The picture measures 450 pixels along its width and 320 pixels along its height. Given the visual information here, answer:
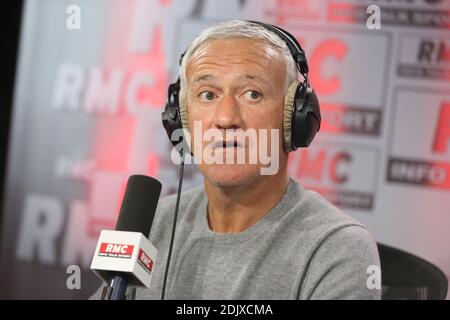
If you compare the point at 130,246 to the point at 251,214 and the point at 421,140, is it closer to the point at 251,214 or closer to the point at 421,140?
the point at 251,214

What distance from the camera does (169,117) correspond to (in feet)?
4.49

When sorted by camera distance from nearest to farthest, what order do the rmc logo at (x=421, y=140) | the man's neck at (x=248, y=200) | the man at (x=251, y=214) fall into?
the man at (x=251, y=214) → the man's neck at (x=248, y=200) → the rmc logo at (x=421, y=140)

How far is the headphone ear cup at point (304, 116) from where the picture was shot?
1.27 metres

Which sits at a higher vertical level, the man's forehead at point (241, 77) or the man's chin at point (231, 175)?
the man's forehead at point (241, 77)

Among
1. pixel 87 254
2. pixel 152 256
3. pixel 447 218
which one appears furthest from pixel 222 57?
pixel 87 254

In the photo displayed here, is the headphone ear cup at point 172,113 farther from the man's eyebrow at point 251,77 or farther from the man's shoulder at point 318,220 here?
the man's shoulder at point 318,220

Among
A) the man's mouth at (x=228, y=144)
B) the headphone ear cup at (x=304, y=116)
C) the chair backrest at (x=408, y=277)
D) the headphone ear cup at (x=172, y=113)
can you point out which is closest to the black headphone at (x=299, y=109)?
the headphone ear cup at (x=304, y=116)

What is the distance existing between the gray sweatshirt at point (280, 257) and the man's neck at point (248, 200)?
3cm

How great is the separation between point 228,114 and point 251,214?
22 cm

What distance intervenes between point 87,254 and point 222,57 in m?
1.66

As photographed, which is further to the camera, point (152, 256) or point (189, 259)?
point (189, 259)

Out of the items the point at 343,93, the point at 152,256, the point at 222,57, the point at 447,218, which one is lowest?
the point at 447,218

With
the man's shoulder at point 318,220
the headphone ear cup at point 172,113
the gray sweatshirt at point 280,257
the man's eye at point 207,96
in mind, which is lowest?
the gray sweatshirt at point 280,257

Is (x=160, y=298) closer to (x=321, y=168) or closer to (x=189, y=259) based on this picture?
(x=189, y=259)
